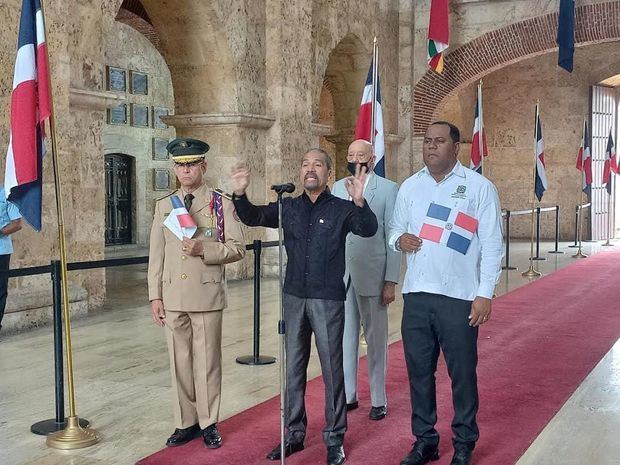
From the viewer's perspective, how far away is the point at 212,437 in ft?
14.4

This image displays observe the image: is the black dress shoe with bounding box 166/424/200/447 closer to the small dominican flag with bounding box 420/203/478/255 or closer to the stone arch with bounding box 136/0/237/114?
the small dominican flag with bounding box 420/203/478/255

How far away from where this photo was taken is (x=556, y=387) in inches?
227

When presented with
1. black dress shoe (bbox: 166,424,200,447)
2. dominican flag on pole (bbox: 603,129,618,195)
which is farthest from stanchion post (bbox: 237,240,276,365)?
dominican flag on pole (bbox: 603,129,618,195)

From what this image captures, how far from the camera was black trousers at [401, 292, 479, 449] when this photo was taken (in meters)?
3.97

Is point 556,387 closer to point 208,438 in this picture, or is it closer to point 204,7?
point 208,438

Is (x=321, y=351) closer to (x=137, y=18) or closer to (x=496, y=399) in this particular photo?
(x=496, y=399)

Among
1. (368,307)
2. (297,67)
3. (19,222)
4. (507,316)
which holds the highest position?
(297,67)

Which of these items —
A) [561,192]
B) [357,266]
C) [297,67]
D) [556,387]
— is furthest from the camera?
[561,192]

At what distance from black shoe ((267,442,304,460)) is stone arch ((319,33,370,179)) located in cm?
1086

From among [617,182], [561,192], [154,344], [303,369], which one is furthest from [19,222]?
[617,182]

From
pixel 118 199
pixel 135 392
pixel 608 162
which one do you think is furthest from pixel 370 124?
pixel 608 162

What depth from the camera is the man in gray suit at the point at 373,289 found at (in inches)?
193

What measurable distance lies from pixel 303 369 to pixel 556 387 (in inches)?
91.1

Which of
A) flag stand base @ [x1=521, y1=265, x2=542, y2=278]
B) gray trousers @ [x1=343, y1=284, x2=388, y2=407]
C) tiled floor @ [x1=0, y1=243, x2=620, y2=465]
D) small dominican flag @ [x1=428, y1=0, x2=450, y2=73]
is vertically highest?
small dominican flag @ [x1=428, y1=0, x2=450, y2=73]
